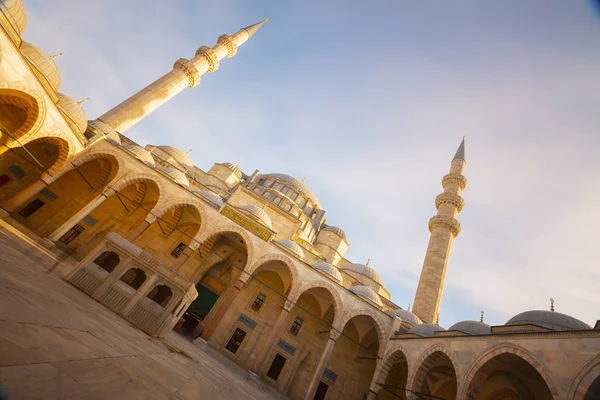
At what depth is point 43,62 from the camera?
12.2 metres

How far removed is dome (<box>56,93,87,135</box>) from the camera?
1274cm

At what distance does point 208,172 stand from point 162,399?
22.8 metres

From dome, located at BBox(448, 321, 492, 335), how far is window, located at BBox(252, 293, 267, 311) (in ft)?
30.8

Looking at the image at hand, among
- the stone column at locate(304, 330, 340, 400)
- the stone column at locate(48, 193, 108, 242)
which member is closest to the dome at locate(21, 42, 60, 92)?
the stone column at locate(48, 193, 108, 242)

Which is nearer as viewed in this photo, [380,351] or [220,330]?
[380,351]

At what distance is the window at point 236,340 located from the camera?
554 inches

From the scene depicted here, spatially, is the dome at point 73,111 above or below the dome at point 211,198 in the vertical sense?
below

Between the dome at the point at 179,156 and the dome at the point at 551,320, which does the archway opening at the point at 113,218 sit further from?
the dome at the point at 551,320

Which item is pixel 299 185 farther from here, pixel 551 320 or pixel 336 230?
pixel 551 320

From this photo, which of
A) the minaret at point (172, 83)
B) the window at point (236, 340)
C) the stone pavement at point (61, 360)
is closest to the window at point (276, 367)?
the window at point (236, 340)

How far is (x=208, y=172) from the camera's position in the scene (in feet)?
79.2

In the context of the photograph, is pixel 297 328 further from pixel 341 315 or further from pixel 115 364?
pixel 115 364

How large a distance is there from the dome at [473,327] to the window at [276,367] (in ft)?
27.2

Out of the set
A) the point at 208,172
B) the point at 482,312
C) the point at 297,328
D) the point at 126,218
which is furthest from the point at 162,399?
the point at 208,172
